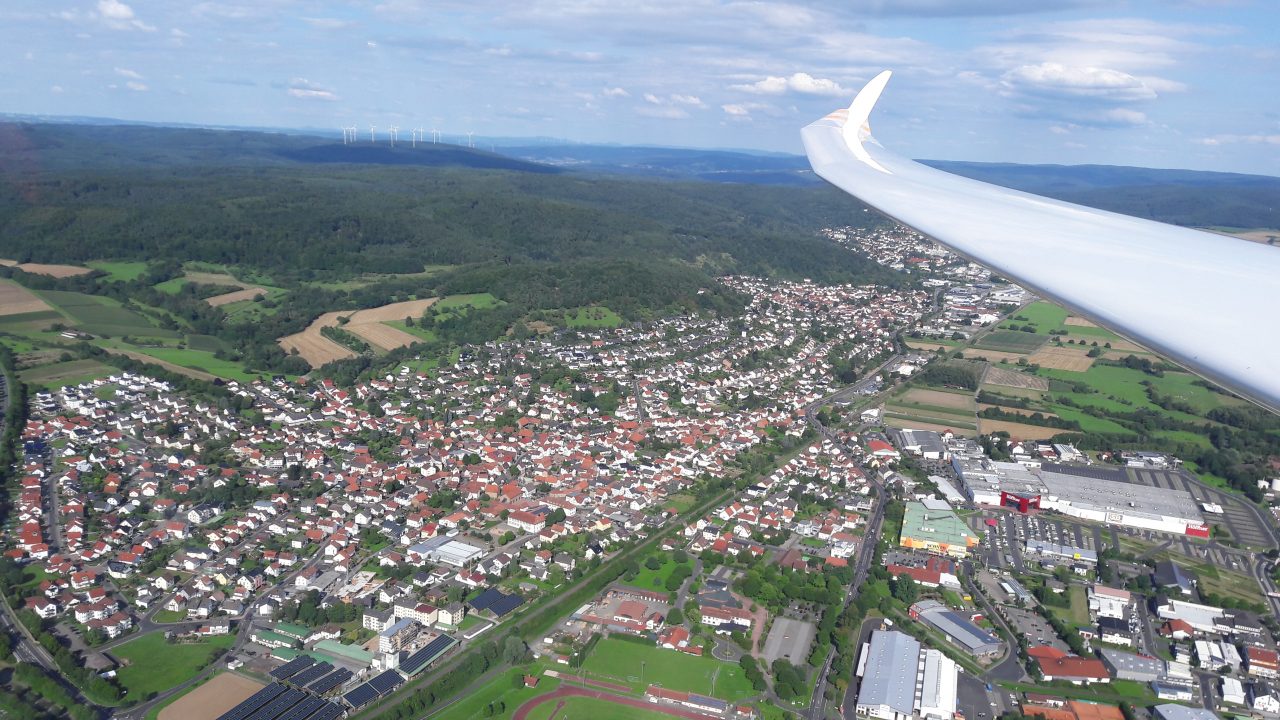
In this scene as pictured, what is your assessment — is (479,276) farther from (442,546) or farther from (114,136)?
(114,136)

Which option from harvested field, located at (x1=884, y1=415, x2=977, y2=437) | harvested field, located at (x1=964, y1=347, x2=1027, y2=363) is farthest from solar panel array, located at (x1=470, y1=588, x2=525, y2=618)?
harvested field, located at (x1=964, y1=347, x2=1027, y2=363)

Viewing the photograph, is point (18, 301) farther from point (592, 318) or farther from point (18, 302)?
point (592, 318)

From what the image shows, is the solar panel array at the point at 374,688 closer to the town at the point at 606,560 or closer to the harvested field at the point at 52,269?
the town at the point at 606,560

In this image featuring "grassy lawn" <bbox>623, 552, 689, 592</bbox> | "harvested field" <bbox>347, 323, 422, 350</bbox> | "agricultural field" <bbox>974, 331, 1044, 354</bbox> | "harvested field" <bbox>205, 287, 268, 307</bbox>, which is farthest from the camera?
"harvested field" <bbox>205, 287, 268, 307</bbox>

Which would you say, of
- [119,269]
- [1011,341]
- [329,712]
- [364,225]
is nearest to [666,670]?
[329,712]

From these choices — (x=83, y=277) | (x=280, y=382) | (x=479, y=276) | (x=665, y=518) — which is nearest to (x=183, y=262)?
(x=83, y=277)

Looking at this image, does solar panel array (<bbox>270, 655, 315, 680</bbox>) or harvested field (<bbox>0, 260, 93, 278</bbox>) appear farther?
harvested field (<bbox>0, 260, 93, 278</bbox>)

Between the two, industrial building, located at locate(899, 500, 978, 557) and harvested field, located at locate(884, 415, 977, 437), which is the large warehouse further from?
harvested field, located at locate(884, 415, 977, 437)
